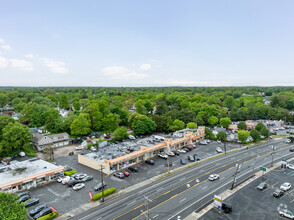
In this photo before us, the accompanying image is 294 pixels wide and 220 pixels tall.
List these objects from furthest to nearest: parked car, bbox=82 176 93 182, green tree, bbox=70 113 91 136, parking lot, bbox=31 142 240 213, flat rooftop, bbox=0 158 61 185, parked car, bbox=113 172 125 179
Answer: green tree, bbox=70 113 91 136, parked car, bbox=113 172 125 179, parked car, bbox=82 176 93 182, flat rooftop, bbox=0 158 61 185, parking lot, bbox=31 142 240 213

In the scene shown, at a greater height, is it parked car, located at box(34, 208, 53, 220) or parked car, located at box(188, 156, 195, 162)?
parked car, located at box(34, 208, 53, 220)

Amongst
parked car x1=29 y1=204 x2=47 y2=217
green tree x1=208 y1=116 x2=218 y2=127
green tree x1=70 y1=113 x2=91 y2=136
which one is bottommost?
parked car x1=29 y1=204 x2=47 y2=217

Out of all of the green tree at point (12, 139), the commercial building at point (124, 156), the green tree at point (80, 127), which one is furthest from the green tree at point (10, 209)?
the green tree at point (80, 127)

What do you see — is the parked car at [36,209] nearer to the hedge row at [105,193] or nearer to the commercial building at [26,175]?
the hedge row at [105,193]

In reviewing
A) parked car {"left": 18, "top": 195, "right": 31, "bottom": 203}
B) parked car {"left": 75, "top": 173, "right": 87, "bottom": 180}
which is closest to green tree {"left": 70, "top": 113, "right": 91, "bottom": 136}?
parked car {"left": 75, "top": 173, "right": 87, "bottom": 180}

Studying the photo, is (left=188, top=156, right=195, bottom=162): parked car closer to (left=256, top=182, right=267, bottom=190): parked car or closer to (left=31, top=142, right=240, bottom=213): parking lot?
(left=31, top=142, right=240, bottom=213): parking lot

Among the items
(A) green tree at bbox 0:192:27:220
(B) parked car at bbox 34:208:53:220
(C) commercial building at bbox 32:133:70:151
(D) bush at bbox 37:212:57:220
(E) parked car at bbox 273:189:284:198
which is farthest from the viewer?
(C) commercial building at bbox 32:133:70:151

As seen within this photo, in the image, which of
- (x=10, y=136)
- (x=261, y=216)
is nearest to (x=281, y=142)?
(x=261, y=216)
